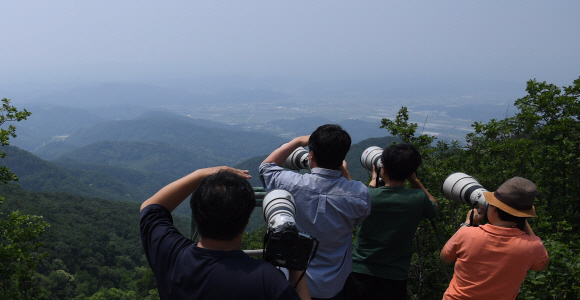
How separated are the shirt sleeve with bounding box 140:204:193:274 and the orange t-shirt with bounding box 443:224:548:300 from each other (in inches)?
66.9

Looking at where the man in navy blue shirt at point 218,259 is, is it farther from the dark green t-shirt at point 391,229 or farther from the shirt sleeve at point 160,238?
the dark green t-shirt at point 391,229

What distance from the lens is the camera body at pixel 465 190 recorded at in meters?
2.38

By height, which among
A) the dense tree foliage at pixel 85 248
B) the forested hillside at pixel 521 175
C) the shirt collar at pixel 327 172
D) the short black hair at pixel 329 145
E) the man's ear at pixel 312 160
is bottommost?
the dense tree foliage at pixel 85 248

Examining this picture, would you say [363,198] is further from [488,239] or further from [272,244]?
[272,244]

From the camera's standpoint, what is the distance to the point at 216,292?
136 centimetres

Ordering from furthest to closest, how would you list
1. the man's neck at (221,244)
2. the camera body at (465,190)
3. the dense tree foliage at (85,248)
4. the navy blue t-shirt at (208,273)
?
1. the dense tree foliage at (85,248)
2. the camera body at (465,190)
3. the man's neck at (221,244)
4. the navy blue t-shirt at (208,273)

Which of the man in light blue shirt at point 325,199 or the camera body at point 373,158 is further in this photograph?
the camera body at point 373,158

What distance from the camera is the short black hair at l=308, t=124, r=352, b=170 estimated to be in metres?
2.16

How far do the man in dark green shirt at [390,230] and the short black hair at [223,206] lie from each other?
140 cm

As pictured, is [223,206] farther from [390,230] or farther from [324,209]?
[390,230]

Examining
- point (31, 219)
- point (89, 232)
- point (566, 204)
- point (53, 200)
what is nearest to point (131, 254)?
point (89, 232)

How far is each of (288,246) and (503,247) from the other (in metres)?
1.45

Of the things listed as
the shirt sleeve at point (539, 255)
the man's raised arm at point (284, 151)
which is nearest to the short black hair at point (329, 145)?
the man's raised arm at point (284, 151)

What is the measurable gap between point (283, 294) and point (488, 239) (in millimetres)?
1463
